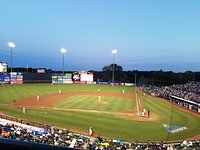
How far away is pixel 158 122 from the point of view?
28.2 metres

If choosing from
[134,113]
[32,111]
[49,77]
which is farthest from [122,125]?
[49,77]

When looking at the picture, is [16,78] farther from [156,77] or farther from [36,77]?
[156,77]

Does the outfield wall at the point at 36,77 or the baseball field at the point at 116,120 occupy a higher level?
the outfield wall at the point at 36,77

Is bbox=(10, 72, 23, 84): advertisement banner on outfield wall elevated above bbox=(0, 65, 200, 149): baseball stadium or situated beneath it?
elevated above

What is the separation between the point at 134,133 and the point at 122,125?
2.97m

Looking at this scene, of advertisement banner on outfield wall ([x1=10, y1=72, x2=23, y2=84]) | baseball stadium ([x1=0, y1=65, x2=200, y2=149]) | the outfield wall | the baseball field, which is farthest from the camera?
the outfield wall

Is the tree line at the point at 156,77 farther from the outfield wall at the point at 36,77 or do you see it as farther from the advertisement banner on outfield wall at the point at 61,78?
the outfield wall at the point at 36,77

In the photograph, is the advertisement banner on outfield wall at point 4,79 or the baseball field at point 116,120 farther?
the advertisement banner on outfield wall at point 4,79

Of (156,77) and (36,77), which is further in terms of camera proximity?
(156,77)

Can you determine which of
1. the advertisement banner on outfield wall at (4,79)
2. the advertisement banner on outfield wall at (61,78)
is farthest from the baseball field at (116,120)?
the advertisement banner on outfield wall at (61,78)

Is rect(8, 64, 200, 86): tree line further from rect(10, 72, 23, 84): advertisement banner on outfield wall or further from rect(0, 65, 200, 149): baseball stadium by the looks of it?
rect(0, 65, 200, 149): baseball stadium

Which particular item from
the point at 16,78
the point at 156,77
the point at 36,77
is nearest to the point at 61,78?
the point at 36,77

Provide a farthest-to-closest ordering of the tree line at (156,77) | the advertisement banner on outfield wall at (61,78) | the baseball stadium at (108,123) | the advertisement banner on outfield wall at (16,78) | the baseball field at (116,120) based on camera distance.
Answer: the advertisement banner on outfield wall at (61,78) < the tree line at (156,77) < the advertisement banner on outfield wall at (16,78) < the baseball field at (116,120) < the baseball stadium at (108,123)

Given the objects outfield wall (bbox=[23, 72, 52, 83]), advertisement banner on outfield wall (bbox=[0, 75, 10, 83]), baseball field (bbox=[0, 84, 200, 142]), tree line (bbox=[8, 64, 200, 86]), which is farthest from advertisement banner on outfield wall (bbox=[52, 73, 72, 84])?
baseball field (bbox=[0, 84, 200, 142])
